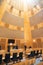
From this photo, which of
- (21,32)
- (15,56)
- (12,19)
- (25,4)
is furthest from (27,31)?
(15,56)

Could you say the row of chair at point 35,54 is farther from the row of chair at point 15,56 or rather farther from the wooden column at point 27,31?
the wooden column at point 27,31

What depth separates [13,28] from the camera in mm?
4152

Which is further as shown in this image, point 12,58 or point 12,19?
point 12,19

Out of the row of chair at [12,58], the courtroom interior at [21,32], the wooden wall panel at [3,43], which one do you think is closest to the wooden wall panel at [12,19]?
the courtroom interior at [21,32]

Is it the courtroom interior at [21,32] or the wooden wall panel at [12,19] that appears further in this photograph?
the wooden wall panel at [12,19]

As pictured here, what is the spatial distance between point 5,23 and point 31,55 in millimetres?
1523

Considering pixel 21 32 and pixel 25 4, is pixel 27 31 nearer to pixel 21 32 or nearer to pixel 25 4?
pixel 21 32

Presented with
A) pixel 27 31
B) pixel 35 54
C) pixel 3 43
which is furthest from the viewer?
pixel 27 31

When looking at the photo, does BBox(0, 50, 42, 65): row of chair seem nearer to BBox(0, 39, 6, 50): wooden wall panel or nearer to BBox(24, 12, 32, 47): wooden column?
BBox(0, 39, 6, 50): wooden wall panel

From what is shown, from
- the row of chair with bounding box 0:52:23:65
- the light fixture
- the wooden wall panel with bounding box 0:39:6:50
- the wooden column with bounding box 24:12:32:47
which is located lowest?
the row of chair with bounding box 0:52:23:65

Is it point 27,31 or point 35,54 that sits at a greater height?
point 27,31

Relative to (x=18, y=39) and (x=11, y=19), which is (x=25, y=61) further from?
(x=11, y=19)

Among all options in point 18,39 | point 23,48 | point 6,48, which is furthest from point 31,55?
point 6,48

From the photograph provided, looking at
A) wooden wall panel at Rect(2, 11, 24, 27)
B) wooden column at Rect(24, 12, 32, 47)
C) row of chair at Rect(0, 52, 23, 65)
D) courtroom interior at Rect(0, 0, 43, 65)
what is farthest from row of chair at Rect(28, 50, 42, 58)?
wooden wall panel at Rect(2, 11, 24, 27)
